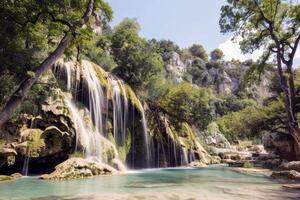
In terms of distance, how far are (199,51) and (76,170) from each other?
314ft

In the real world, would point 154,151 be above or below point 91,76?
below

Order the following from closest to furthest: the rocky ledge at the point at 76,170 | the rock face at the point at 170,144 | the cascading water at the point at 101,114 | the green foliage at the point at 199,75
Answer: the rocky ledge at the point at 76,170
the cascading water at the point at 101,114
the rock face at the point at 170,144
the green foliage at the point at 199,75

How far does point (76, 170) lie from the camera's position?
16.0 m

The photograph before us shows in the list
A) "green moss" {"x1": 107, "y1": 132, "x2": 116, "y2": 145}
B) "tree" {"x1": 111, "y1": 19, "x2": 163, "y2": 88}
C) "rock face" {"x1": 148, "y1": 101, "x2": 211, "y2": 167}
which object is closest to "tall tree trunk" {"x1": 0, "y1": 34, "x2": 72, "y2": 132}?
"green moss" {"x1": 107, "y1": 132, "x2": 116, "y2": 145}

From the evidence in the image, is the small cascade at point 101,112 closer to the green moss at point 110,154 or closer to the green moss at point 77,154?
the green moss at point 77,154

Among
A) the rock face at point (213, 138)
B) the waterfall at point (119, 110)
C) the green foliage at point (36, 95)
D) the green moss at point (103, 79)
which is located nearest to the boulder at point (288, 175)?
the green foliage at point (36, 95)

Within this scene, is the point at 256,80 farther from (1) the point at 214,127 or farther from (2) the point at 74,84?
(1) the point at 214,127

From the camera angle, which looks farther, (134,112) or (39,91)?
(134,112)

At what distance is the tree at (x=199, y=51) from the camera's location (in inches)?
4124

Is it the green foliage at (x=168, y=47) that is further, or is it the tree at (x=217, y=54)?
the tree at (x=217, y=54)

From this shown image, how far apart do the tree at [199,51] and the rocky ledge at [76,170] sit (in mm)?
91625

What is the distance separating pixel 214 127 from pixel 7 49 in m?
45.5

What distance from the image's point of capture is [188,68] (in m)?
92.6

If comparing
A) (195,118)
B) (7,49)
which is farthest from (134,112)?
(7,49)
